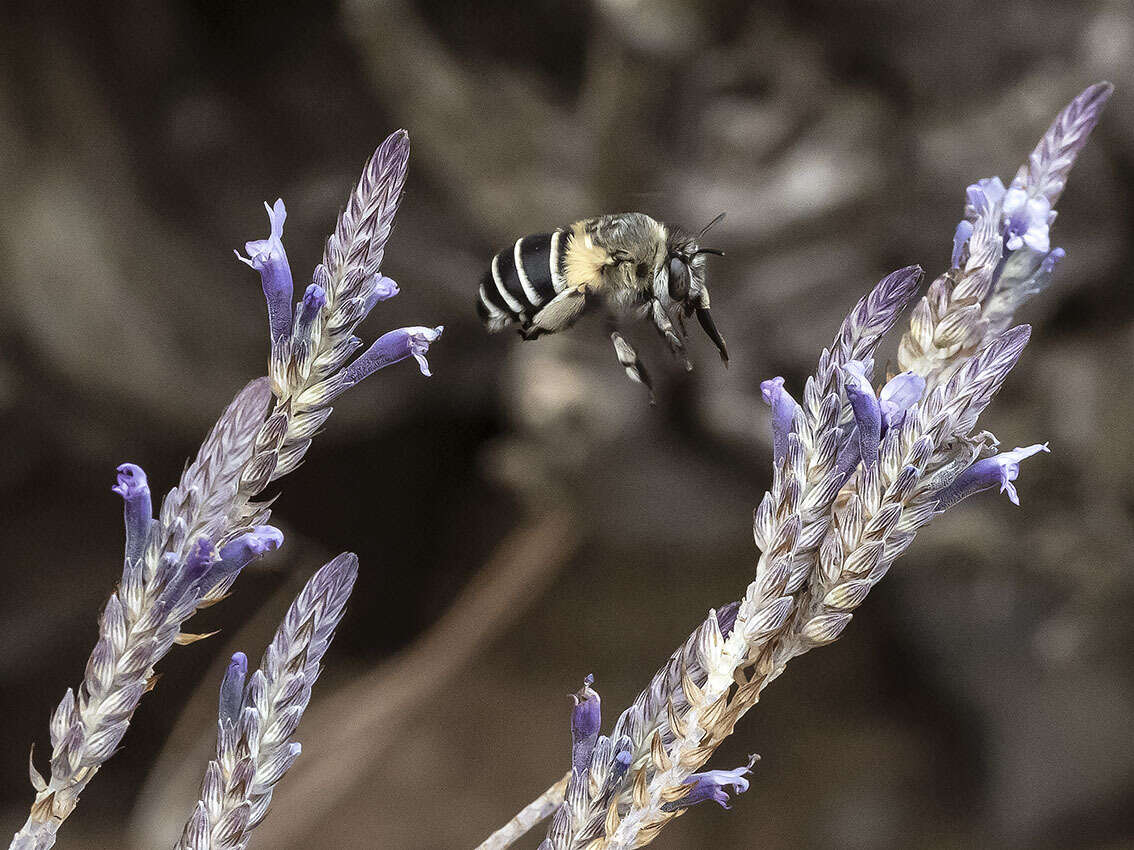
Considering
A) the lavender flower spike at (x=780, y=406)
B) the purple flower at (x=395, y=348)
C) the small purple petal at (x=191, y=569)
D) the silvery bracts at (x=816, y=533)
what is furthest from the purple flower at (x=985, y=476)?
the small purple petal at (x=191, y=569)

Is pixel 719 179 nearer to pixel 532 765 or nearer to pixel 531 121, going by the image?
pixel 531 121

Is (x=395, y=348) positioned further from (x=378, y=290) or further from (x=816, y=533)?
(x=816, y=533)

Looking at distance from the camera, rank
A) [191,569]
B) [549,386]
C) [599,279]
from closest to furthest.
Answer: [191,569]
[599,279]
[549,386]

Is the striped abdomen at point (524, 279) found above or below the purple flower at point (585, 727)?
above

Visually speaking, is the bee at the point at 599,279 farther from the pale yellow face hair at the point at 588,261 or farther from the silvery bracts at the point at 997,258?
the silvery bracts at the point at 997,258

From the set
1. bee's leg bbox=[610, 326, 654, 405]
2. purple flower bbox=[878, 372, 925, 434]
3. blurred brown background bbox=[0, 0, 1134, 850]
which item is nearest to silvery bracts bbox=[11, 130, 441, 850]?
purple flower bbox=[878, 372, 925, 434]

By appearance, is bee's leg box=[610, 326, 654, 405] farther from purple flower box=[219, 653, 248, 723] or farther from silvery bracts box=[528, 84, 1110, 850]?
purple flower box=[219, 653, 248, 723]

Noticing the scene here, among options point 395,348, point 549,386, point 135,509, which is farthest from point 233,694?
point 549,386

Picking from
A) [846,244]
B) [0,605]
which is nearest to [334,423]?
[0,605]
